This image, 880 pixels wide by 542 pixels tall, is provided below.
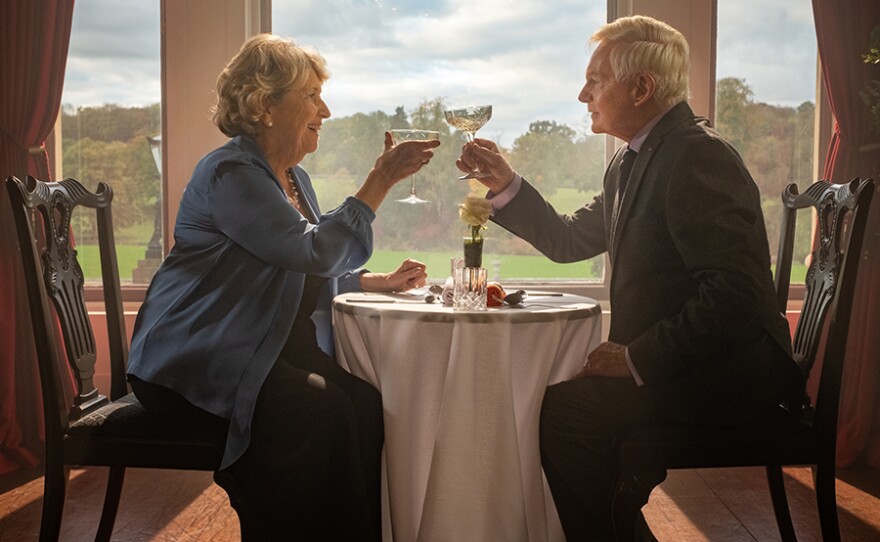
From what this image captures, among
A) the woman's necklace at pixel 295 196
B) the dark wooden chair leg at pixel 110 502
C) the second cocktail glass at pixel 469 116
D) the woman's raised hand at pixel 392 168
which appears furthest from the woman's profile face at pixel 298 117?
the dark wooden chair leg at pixel 110 502

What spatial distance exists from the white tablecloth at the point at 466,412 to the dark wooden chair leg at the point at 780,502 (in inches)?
30.8

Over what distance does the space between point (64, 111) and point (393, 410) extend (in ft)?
8.53

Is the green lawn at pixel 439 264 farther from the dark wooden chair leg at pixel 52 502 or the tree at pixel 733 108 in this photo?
the dark wooden chair leg at pixel 52 502

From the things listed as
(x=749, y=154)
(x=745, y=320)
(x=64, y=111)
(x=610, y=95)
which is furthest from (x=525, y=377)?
(x=64, y=111)

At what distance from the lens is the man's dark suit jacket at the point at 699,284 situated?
205 cm

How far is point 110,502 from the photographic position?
2477 millimetres

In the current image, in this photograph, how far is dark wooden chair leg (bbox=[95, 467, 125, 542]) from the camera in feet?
8.03

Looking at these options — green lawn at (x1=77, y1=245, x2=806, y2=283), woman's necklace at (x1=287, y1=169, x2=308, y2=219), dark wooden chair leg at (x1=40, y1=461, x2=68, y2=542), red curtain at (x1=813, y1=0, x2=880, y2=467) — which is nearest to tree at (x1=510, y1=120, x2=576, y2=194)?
green lawn at (x1=77, y1=245, x2=806, y2=283)

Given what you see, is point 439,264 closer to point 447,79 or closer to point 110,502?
point 447,79

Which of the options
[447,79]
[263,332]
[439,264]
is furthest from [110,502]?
[447,79]

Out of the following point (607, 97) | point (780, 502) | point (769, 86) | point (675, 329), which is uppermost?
point (769, 86)

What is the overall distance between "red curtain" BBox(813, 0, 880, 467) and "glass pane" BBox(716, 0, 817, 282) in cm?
32

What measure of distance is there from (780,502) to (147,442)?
1754 mm

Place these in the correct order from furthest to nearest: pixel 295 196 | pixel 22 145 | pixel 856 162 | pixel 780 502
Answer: pixel 856 162 → pixel 22 145 → pixel 295 196 → pixel 780 502
